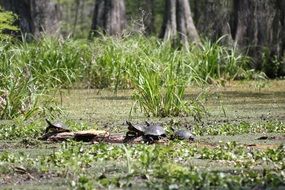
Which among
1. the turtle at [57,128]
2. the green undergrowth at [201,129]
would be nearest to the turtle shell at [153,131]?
the green undergrowth at [201,129]

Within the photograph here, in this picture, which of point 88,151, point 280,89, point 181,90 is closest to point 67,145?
point 88,151

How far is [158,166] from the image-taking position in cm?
487

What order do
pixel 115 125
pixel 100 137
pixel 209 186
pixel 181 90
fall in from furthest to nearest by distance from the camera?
1. pixel 181 90
2. pixel 115 125
3. pixel 100 137
4. pixel 209 186

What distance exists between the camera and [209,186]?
4457mm

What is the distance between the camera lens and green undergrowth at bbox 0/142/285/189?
4527mm

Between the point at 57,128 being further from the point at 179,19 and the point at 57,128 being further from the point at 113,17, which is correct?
the point at 113,17

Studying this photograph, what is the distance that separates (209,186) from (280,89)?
9.39 metres

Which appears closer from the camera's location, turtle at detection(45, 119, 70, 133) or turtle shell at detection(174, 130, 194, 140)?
turtle shell at detection(174, 130, 194, 140)

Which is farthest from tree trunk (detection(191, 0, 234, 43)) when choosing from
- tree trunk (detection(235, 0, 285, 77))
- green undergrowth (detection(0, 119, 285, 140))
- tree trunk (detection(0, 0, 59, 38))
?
green undergrowth (detection(0, 119, 285, 140))

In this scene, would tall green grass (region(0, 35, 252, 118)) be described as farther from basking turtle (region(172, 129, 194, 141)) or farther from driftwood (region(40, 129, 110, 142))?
basking turtle (region(172, 129, 194, 141))

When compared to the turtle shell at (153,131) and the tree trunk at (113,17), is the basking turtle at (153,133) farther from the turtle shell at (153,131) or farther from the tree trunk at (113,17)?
the tree trunk at (113,17)

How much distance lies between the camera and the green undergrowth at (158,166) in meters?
4.53

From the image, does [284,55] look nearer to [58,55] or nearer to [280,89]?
[280,89]

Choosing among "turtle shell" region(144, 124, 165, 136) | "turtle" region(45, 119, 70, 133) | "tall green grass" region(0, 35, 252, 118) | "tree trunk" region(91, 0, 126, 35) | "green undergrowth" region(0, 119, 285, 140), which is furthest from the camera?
"tree trunk" region(91, 0, 126, 35)
